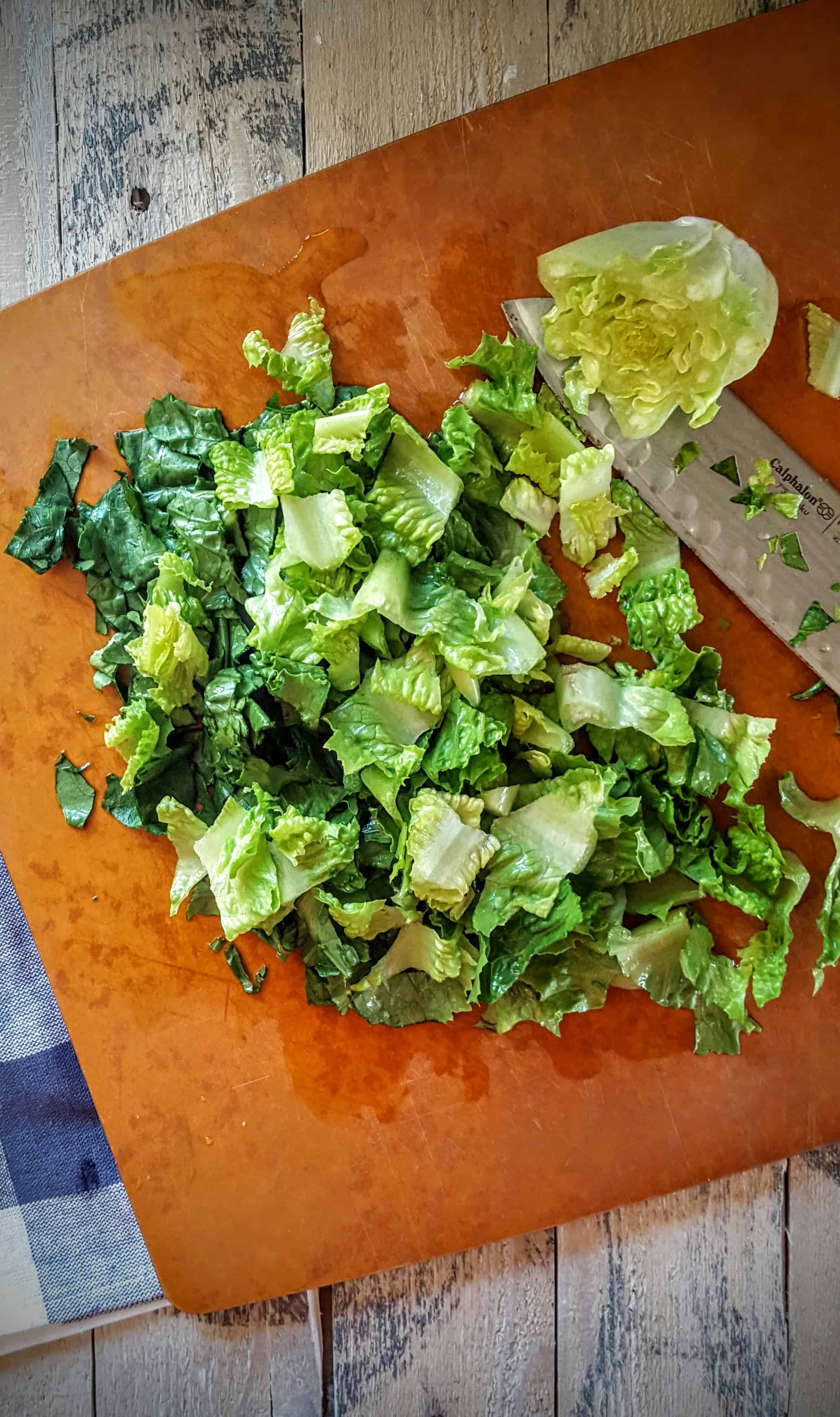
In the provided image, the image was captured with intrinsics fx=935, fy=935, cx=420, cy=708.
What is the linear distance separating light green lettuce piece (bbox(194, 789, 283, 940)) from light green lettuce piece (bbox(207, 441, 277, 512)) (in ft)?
1.82

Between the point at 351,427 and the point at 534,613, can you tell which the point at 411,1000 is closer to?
the point at 534,613

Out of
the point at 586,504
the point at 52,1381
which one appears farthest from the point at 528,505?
the point at 52,1381

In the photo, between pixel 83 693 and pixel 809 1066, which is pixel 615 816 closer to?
pixel 809 1066

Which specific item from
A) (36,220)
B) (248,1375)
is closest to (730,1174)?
(248,1375)

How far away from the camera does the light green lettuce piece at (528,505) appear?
1746 millimetres

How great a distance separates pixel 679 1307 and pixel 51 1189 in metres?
1.42

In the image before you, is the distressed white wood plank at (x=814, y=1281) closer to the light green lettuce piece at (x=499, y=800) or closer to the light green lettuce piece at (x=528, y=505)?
the light green lettuce piece at (x=499, y=800)

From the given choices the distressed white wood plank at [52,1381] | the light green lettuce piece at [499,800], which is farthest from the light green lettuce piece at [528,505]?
the distressed white wood plank at [52,1381]

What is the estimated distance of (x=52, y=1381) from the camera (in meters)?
2.15

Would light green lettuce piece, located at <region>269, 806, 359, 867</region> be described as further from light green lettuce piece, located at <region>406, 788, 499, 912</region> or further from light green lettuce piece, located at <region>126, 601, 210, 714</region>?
light green lettuce piece, located at <region>126, 601, 210, 714</region>

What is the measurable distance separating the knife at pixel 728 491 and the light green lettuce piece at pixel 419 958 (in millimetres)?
883

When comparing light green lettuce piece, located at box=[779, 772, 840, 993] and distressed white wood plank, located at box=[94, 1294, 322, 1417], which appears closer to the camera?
light green lettuce piece, located at box=[779, 772, 840, 993]

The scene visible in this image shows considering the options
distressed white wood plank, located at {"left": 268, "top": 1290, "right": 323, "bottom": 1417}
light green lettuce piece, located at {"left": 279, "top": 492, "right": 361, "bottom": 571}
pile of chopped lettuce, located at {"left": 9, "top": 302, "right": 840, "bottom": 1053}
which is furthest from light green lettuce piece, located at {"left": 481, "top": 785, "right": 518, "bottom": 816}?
distressed white wood plank, located at {"left": 268, "top": 1290, "right": 323, "bottom": 1417}

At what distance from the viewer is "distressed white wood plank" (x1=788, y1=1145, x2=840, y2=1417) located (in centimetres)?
203
